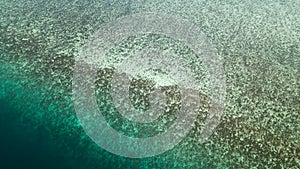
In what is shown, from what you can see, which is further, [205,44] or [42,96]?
[205,44]

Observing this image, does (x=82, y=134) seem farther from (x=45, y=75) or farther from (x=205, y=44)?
(x=205, y=44)

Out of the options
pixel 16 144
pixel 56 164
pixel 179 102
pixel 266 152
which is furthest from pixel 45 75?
pixel 266 152

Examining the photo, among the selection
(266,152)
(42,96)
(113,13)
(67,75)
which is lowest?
(266,152)

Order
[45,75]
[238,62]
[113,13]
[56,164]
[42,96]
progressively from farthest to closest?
[113,13], [238,62], [45,75], [42,96], [56,164]

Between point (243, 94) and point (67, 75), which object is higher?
point (67, 75)

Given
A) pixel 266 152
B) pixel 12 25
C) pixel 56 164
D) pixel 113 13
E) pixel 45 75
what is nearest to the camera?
pixel 56 164

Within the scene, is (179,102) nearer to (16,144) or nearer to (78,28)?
(16,144)
